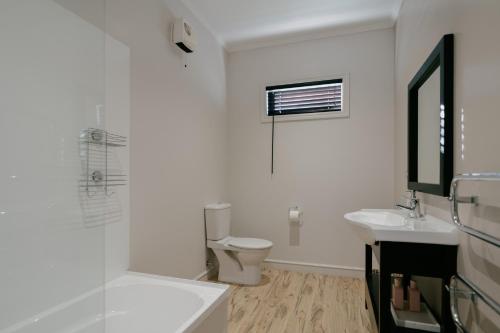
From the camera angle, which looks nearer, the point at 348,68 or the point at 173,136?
the point at 173,136

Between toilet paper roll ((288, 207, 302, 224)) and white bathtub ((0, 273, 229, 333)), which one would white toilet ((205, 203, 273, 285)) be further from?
white bathtub ((0, 273, 229, 333))

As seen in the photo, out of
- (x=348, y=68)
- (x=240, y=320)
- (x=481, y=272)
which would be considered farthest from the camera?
(x=348, y=68)

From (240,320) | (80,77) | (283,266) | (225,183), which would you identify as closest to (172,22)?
(80,77)

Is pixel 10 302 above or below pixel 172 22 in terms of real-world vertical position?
below

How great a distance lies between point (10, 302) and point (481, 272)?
→ 1.97 m

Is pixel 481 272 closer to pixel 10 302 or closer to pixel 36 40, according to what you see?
pixel 10 302

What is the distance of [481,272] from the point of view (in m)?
1.10

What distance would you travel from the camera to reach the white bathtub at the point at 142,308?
1.35 metres

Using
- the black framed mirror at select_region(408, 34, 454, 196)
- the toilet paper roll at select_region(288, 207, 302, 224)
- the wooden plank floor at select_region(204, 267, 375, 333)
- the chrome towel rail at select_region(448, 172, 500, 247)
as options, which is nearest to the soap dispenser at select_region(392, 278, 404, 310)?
the wooden plank floor at select_region(204, 267, 375, 333)

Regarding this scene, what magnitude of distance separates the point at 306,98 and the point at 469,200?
7.33ft

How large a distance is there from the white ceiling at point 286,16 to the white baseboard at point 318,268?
2610 mm

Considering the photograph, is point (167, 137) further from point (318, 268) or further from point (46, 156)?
point (318, 268)

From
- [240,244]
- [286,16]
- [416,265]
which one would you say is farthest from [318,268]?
[286,16]

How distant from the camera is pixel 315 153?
3076 mm
